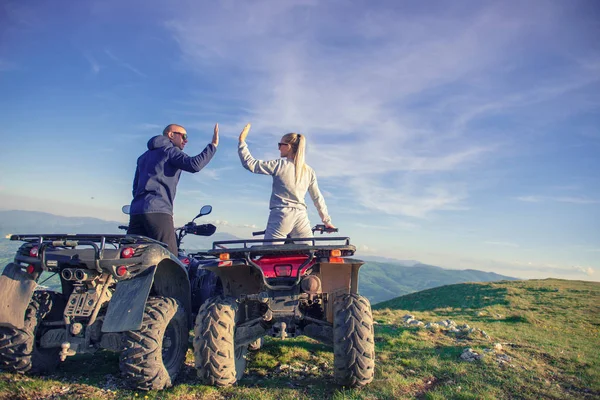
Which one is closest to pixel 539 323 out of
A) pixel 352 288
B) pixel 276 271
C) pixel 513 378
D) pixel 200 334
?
pixel 513 378

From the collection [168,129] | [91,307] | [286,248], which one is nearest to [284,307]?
[286,248]

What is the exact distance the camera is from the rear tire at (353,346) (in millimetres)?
4656

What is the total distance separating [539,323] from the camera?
13781mm

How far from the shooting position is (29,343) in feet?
16.0

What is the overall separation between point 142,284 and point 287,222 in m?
2.22

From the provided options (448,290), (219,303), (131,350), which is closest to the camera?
(131,350)

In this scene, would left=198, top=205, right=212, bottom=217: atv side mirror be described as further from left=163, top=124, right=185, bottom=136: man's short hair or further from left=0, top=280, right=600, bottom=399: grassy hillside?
left=0, top=280, right=600, bottom=399: grassy hillside

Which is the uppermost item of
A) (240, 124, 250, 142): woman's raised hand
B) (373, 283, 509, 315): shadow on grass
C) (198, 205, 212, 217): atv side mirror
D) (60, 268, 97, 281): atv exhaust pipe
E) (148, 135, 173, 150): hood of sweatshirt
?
(240, 124, 250, 142): woman's raised hand

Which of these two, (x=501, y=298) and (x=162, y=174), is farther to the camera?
(x=501, y=298)

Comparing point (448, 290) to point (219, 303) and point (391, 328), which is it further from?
point (219, 303)

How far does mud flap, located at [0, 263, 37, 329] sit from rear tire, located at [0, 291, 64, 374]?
5.4 inches

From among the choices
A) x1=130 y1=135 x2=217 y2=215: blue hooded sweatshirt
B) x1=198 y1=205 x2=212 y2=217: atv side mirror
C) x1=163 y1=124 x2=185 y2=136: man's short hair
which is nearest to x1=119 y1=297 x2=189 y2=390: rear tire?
x1=130 y1=135 x2=217 y2=215: blue hooded sweatshirt

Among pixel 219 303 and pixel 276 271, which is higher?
pixel 276 271

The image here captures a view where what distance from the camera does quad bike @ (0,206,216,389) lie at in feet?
14.9
